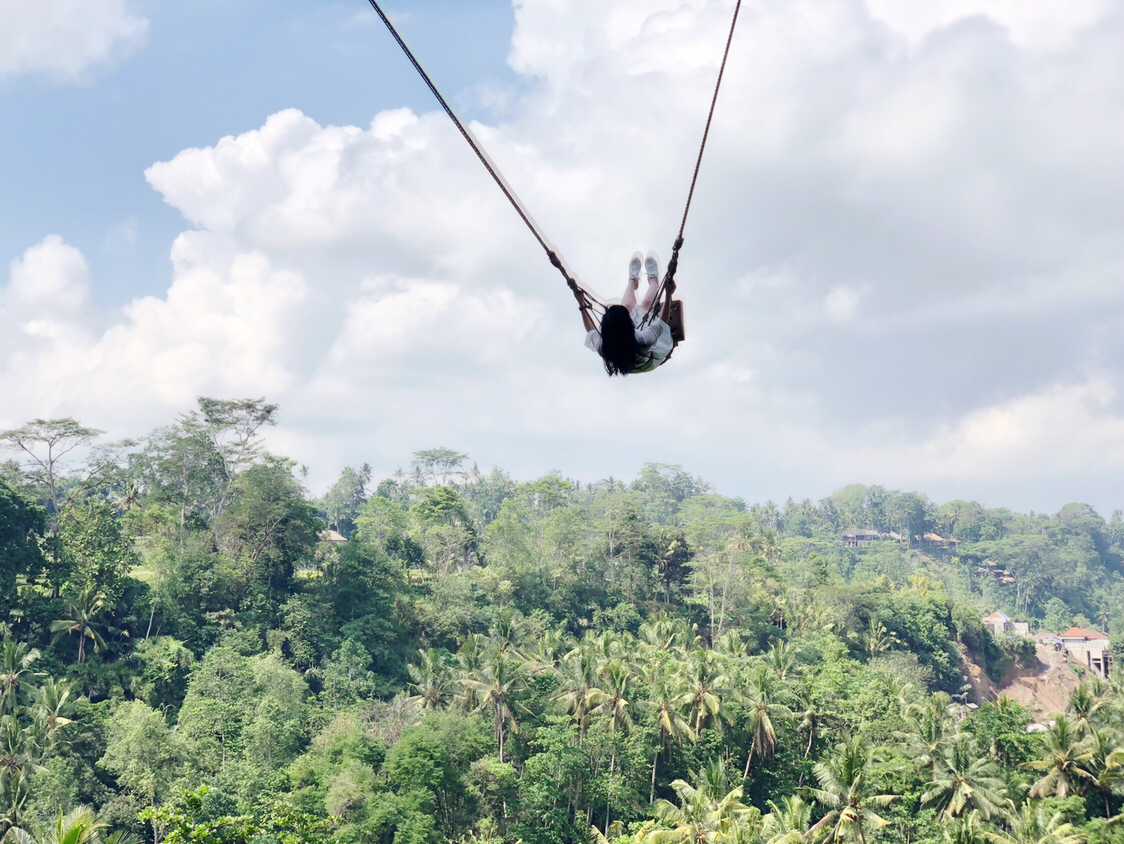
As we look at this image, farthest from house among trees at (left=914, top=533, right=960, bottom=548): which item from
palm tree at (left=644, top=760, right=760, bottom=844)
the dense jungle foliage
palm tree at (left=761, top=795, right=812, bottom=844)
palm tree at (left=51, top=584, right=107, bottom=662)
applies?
palm tree at (left=51, top=584, right=107, bottom=662)

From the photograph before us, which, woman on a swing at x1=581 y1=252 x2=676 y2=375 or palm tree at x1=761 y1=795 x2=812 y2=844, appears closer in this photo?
woman on a swing at x1=581 y1=252 x2=676 y2=375

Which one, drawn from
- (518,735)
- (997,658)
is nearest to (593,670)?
(518,735)

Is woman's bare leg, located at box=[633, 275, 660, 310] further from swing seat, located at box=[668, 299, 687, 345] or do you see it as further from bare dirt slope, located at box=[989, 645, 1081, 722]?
bare dirt slope, located at box=[989, 645, 1081, 722]

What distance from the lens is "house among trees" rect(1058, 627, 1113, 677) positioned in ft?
247

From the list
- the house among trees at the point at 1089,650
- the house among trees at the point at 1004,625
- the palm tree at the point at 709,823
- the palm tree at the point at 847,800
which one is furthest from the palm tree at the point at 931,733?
the house among trees at the point at 1004,625

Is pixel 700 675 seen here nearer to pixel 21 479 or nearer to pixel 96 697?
pixel 96 697

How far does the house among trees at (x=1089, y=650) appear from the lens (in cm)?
7519

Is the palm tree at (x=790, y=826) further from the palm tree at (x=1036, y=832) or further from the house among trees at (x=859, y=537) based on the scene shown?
the house among trees at (x=859, y=537)

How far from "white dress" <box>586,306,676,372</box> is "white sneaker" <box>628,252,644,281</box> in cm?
54

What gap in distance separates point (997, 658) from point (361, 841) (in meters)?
58.3

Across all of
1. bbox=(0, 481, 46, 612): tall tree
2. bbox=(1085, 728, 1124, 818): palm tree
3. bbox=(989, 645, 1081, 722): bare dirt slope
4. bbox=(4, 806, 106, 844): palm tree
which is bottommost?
bbox=(989, 645, 1081, 722): bare dirt slope

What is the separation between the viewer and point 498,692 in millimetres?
33625

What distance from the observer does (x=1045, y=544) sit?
418 feet

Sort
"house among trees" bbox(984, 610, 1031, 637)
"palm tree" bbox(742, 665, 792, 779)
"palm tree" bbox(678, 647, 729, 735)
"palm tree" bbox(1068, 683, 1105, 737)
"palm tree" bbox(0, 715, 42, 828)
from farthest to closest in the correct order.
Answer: "house among trees" bbox(984, 610, 1031, 637) < "palm tree" bbox(742, 665, 792, 779) < "palm tree" bbox(678, 647, 729, 735) < "palm tree" bbox(1068, 683, 1105, 737) < "palm tree" bbox(0, 715, 42, 828)
